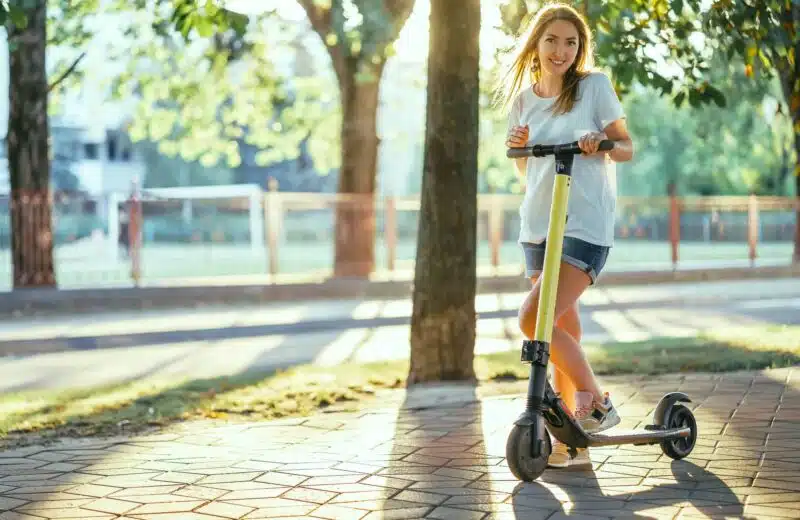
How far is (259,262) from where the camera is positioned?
2623 cm

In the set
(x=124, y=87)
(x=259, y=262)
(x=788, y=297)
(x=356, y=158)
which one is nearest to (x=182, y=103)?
(x=124, y=87)

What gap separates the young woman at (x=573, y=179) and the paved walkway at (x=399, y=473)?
1.24 ft

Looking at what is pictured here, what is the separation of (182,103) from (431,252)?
19.2 meters

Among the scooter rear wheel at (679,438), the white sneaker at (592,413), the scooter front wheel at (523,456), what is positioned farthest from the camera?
the scooter rear wheel at (679,438)

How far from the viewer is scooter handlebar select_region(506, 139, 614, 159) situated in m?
4.79

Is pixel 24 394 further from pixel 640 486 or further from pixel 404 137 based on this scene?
pixel 404 137

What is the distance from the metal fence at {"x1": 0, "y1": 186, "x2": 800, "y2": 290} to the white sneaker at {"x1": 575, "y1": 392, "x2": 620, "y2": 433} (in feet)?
50.5

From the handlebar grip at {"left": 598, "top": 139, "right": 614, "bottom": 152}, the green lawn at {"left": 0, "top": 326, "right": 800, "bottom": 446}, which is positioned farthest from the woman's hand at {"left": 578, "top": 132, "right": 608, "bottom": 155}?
the green lawn at {"left": 0, "top": 326, "right": 800, "bottom": 446}

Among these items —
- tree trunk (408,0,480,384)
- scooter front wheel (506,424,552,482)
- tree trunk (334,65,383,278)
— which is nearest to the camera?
scooter front wheel (506,424,552,482)

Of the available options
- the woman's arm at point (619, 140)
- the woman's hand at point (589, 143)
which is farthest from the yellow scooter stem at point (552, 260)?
the woman's arm at point (619, 140)

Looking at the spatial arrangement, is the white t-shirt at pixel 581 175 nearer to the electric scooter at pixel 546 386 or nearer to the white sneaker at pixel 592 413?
the electric scooter at pixel 546 386

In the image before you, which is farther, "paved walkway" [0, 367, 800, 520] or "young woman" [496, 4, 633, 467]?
"young woman" [496, 4, 633, 467]

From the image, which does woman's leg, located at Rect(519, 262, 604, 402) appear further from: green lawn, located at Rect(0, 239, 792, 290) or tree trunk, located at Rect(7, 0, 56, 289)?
green lawn, located at Rect(0, 239, 792, 290)

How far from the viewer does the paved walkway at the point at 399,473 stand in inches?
175
